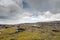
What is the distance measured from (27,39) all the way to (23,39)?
193 inches

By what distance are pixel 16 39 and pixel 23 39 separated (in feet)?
29.4

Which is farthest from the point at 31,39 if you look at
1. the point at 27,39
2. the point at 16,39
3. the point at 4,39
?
the point at 4,39

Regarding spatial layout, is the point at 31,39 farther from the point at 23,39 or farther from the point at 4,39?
the point at 4,39

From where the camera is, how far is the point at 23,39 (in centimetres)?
16612

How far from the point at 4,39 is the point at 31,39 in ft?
109

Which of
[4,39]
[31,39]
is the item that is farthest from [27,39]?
[4,39]

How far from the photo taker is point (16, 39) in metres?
169

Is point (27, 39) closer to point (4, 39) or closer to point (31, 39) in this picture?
point (31, 39)

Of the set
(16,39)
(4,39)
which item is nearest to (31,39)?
(16,39)

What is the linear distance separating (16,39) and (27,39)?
13.9 meters

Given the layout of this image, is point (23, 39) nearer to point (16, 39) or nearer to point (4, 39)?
point (16, 39)

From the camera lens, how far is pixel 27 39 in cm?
16512

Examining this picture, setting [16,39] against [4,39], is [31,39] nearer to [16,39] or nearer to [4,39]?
[16,39]
